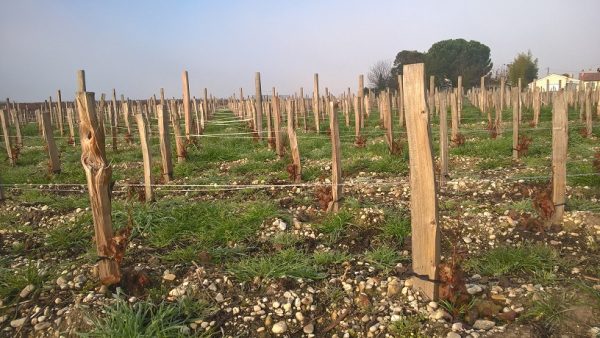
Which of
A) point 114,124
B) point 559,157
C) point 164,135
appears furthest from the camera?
point 114,124

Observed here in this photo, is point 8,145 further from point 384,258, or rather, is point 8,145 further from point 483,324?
point 483,324

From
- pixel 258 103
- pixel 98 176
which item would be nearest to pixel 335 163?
pixel 98 176

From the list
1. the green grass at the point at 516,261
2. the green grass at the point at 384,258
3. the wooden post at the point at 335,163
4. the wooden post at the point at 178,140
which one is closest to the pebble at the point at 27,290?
the green grass at the point at 384,258

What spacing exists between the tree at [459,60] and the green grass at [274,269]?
55.2 metres

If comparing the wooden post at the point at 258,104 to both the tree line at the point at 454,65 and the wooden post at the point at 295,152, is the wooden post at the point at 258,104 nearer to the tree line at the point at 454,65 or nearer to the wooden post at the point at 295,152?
the wooden post at the point at 295,152

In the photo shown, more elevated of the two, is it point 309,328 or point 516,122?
point 516,122

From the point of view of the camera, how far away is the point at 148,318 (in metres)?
2.93

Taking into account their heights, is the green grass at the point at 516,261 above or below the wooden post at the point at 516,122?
below

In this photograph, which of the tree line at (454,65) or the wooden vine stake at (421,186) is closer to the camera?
the wooden vine stake at (421,186)

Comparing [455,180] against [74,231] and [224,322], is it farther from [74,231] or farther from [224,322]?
[74,231]

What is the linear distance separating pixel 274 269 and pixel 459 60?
73537 millimetres

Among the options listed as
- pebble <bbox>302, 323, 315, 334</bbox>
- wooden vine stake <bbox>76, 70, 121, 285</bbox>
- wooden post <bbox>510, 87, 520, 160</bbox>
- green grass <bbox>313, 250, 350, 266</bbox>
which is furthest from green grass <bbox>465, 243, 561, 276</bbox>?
wooden post <bbox>510, 87, 520, 160</bbox>

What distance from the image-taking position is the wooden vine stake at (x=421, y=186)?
9.28 feet

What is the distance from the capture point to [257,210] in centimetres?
510
